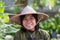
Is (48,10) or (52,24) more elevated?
(48,10)

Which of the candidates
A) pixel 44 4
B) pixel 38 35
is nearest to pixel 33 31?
pixel 38 35

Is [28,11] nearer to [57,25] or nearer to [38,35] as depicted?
[38,35]

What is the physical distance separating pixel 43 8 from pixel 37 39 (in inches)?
74.2

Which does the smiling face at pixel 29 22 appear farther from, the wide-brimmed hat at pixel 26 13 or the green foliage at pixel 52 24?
the green foliage at pixel 52 24

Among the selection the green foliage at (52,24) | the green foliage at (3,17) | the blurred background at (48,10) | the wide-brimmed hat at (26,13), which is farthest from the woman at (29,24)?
the green foliage at (52,24)

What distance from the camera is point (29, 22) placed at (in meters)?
2.87

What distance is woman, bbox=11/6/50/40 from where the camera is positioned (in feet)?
9.48

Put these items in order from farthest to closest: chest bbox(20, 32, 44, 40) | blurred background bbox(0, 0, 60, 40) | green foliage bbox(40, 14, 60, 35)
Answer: green foliage bbox(40, 14, 60, 35) → blurred background bbox(0, 0, 60, 40) → chest bbox(20, 32, 44, 40)

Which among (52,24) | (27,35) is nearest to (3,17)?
(27,35)

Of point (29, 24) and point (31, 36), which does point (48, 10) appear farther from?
point (29, 24)

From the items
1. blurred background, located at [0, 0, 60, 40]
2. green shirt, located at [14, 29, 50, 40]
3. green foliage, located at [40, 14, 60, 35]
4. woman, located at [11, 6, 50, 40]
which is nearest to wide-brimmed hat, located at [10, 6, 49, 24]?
woman, located at [11, 6, 50, 40]

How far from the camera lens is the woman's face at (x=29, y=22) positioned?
9.44ft

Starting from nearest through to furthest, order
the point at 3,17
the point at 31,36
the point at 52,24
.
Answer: the point at 31,36
the point at 3,17
the point at 52,24

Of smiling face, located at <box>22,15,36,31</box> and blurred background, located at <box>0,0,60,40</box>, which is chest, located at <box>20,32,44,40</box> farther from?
blurred background, located at <box>0,0,60,40</box>
